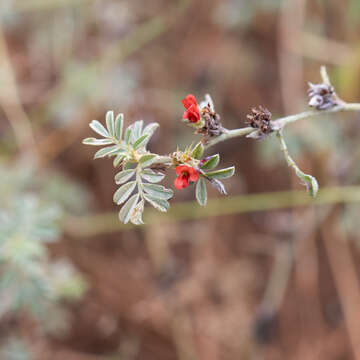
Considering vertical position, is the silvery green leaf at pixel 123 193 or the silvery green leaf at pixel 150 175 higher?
the silvery green leaf at pixel 150 175

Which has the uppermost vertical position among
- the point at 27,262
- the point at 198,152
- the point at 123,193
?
the point at 198,152

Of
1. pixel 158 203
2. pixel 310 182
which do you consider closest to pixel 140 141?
pixel 158 203

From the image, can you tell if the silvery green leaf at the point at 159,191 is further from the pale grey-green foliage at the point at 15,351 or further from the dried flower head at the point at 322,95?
the pale grey-green foliage at the point at 15,351

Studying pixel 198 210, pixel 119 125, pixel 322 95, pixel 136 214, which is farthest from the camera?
pixel 198 210

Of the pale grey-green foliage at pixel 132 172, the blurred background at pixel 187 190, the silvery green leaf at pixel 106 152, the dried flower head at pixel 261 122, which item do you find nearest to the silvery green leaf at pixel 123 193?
the pale grey-green foliage at pixel 132 172

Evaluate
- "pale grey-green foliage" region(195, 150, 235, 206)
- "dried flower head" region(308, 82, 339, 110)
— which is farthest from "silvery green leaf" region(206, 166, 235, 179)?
"dried flower head" region(308, 82, 339, 110)

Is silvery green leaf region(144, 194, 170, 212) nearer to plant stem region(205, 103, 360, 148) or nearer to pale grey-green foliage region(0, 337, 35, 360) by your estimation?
plant stem region(205, 103, 360, 148)

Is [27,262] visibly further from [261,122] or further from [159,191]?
[261,122]

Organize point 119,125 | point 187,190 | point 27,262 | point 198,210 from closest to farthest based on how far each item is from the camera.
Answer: point 119,125 → point 27,262 → point 198,210 → point 187,190
